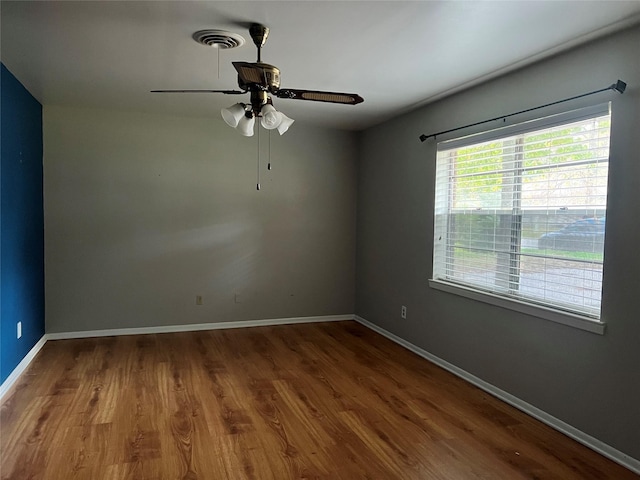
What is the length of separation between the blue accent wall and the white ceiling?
0.97 ft

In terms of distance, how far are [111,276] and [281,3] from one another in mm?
3592

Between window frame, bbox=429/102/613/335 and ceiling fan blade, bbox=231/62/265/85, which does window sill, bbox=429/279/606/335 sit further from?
ceiling fan blade, bbox=231/62/265/85

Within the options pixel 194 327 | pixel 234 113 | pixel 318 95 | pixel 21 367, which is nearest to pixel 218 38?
pixel 234 113

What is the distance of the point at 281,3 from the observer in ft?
7.35

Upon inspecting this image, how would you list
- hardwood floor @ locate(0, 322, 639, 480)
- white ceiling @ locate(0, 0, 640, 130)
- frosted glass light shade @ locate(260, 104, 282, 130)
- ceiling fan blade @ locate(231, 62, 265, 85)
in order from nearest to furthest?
ceiling fan blade @ locate(231, 62, 265, 85) → white ceiling @ locate(0, 0, 640, 130) → hardwood floor @ locate(0, 322, 639, 480) → frosted glass light shade @ locate(260, 104, 282, 130)

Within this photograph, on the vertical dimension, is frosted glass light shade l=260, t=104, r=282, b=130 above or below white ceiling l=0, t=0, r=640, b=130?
below

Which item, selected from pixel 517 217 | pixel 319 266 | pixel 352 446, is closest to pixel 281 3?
pixel 517 217

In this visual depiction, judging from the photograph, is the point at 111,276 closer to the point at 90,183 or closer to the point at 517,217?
the point at 90,183

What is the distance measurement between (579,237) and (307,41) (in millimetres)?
2011

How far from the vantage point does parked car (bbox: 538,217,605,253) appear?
2.66 meters

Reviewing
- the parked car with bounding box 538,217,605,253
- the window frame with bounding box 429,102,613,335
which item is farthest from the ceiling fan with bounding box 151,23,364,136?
the parked car with bounding box 538,217,605,253

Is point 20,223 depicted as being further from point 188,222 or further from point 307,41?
point 307,41

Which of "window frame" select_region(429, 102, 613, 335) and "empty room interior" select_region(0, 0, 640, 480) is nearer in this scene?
"empty room interior" select_region(0, 0, 640, 480)

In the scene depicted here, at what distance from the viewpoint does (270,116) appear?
2.55 meters
